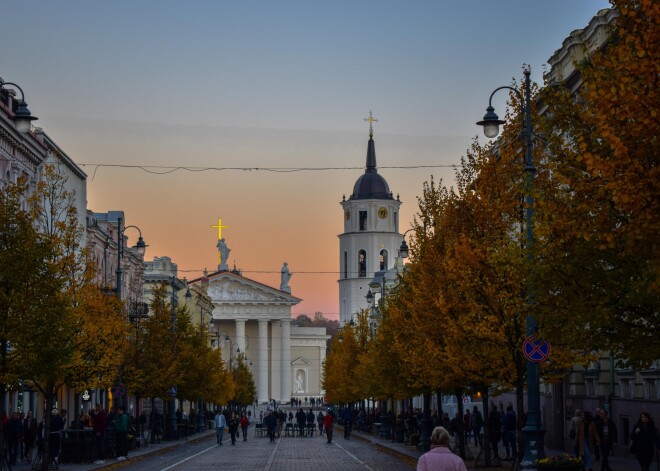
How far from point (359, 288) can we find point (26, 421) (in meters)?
147

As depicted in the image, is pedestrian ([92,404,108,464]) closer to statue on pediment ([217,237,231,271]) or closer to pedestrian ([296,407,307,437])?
pedestrian ([296,407,307,437])

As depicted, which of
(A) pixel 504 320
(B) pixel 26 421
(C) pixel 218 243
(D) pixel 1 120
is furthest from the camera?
(C) pixel 218 243

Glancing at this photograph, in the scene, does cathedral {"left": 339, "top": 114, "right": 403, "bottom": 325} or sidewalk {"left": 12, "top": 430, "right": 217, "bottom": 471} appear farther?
cathedral {"left": 339, "top": 114, "right": 403, "bottom": 325}

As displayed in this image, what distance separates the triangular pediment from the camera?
186250 millimetres

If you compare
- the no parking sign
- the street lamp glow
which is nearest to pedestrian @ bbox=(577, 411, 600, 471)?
the no parking sign

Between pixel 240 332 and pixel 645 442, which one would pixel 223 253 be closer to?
pixel 240 332

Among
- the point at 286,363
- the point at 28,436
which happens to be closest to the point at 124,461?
the point at 28,436

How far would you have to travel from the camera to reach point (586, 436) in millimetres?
32188

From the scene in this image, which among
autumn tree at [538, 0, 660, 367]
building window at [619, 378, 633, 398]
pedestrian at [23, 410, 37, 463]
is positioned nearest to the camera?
autumn tree at [538, 0, 660, 367]

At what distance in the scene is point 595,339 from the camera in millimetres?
21453

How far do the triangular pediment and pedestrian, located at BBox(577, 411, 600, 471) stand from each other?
153897 millimetres

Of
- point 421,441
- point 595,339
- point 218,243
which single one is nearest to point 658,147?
point 595,339

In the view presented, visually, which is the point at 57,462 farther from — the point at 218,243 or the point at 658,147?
the point at 218,243

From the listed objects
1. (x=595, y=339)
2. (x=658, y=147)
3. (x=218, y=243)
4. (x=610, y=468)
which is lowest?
(x=610, y=468)
